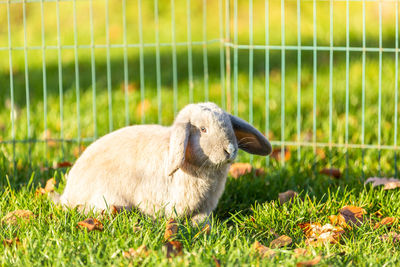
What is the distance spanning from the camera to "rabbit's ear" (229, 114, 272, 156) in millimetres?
3412

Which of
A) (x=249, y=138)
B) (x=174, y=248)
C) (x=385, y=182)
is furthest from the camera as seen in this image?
(x=385, y=182)

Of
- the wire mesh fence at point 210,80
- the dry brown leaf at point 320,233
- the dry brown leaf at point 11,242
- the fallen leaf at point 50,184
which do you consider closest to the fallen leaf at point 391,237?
the dry brown leaf at point 320,233

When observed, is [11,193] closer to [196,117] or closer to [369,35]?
[196,117]

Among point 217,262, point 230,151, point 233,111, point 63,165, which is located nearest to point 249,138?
point 230,151

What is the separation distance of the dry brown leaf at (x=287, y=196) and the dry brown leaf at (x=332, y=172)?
0.67 metres

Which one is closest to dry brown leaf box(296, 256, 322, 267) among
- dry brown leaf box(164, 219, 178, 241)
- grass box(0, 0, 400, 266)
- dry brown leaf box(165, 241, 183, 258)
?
grass box(0, 0, 400, 266)

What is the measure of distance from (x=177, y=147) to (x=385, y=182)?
155cm

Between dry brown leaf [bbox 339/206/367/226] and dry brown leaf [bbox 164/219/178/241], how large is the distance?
3.25 ft

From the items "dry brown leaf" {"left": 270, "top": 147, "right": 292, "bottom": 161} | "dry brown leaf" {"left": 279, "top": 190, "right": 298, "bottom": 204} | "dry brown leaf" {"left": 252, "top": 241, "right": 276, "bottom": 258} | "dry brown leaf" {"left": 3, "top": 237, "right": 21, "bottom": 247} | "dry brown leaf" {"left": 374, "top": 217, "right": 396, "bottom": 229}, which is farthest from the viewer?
"dry brown leaf" {"left": 270, "top": 147, "right": 292, "bottom": 161}

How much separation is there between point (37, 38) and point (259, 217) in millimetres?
6354

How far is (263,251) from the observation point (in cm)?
285

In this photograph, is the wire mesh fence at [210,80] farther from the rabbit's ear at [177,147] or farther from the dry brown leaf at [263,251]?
the dry brown leaf at [263,251]

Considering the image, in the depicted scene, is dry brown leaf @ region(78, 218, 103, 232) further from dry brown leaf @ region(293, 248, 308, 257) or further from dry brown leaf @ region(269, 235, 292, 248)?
dry brown leaf @ region(293, 248, 308, 257)

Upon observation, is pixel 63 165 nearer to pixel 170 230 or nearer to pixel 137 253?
pixel 170 230
